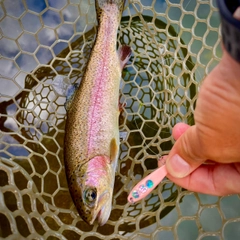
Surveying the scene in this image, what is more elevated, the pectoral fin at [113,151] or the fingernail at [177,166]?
the fingernail at [177,166]

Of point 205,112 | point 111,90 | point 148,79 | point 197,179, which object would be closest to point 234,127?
point 205,112

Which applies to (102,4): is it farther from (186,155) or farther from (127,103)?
(186,155)

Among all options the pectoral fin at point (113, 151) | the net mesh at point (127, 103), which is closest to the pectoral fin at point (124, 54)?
the net mesh at point (127, 103)

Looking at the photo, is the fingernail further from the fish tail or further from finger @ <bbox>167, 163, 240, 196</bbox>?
the fish tail

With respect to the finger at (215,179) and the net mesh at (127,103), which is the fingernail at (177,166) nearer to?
the finger at (215,179)

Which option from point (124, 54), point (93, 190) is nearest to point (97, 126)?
point (93, 190)

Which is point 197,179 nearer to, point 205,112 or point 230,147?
point 230,147
